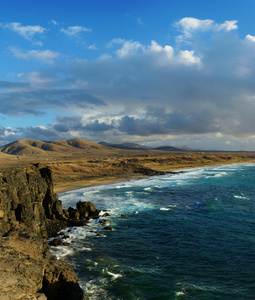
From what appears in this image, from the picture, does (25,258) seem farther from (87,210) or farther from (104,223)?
(87,210)

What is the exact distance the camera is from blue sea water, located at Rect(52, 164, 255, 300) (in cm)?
1892

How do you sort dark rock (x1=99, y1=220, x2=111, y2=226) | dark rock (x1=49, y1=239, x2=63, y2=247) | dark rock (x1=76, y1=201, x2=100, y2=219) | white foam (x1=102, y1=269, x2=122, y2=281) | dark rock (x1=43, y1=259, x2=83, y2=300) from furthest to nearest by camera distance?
dark rock (x1=76, y1=201, x2=100, y2=219), dark rock (x1=99, y1=220, x2=111, y2=226), dark rock (x1=49, y1=239, x2=63, y2=247), white foam (x1=102, y1=269, x2=122, y2=281), dark rock (x1=43, y1=259, x2=83, y2=300)

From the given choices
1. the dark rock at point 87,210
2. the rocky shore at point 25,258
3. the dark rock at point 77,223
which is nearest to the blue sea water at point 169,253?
the dark rock at point 77,223

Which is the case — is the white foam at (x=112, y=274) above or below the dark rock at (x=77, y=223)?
below

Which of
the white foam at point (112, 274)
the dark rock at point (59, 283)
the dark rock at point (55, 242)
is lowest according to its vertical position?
the white foam at point (112, 274)

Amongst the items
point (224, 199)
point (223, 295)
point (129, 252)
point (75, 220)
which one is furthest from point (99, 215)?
point (224, 199)

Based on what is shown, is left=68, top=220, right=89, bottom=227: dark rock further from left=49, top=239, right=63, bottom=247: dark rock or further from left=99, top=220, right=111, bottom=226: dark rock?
left=49, top=239, right=63, bottom=247: dark rock

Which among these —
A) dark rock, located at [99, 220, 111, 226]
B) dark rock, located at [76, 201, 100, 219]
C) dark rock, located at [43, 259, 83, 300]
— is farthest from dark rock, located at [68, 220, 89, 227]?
dark rock, located at [43, 259, 83, 300]

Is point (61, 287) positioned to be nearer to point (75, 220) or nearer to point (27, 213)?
point (27, 213)

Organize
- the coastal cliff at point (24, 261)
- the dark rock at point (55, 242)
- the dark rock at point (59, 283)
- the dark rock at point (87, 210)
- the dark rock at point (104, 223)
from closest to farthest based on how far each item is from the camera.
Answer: the coastal cliff at point (24, 261) → the dark rock at point (59, 283) → the dark rock at point (55, 242) → the dark rock at point (104, 223) → the dark rock at point (87, 210)

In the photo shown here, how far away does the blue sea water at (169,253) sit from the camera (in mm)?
18922

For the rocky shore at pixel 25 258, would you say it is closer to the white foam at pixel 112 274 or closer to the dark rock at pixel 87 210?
the white foam at pixel 112 274

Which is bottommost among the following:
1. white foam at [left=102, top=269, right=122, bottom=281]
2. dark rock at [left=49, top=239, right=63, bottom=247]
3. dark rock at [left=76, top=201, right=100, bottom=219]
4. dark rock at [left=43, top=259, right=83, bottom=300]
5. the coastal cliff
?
white foam at [left=102, top=269, right=122, bottom=281]

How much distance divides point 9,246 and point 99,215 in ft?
86.9
